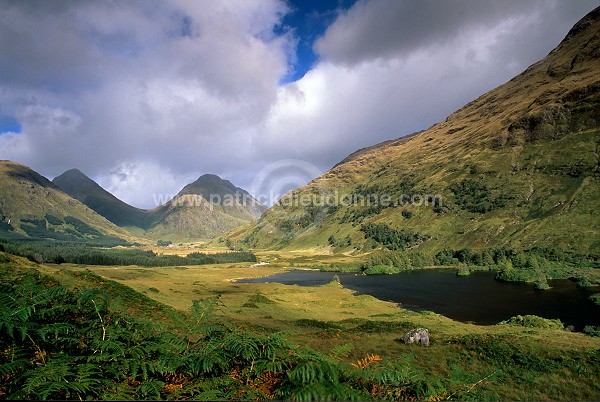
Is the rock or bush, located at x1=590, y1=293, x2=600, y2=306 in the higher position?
the rock

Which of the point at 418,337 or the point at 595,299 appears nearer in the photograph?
the point at 418,337

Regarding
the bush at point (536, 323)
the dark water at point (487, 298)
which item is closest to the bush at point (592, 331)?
the bush at point (536, 323)

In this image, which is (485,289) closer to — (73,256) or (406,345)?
(406,345)

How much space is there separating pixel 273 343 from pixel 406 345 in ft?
102

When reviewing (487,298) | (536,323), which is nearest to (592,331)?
(536,323)

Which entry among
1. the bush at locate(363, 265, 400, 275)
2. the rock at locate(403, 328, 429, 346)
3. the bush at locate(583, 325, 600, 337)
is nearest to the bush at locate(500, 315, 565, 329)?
the bush at locate(583, 325, 600, 337)

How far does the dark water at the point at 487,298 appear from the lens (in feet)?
244

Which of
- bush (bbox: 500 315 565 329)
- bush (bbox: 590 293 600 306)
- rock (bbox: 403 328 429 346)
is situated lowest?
bush (bbox: 590 293 600 306)

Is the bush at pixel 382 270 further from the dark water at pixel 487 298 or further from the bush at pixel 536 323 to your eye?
the bush at pixel 536 323

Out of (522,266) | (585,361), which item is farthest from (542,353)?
(522,266)

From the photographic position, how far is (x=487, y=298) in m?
96.1

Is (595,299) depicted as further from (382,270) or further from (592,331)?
(382,270)

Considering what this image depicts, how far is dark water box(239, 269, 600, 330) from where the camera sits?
244ft

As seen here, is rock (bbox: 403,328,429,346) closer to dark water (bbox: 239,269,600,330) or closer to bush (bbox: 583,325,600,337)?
bush (bbox: 583,325,600,337)
